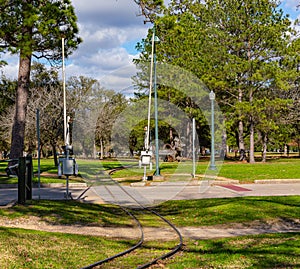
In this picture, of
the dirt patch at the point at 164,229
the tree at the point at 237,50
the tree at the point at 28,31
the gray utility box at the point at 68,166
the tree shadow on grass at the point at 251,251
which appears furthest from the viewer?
the tree at the point at 237,50

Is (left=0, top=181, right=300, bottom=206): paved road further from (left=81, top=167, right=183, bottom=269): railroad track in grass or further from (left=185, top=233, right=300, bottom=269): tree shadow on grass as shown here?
(left=185, top=233, right=300, bottom=269): tree shadow on grass

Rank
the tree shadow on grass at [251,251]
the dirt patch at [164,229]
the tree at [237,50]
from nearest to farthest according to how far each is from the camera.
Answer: the tree shadow on grass at [251,251] → the dirt patch at [164,229] → the tree at [237,50]

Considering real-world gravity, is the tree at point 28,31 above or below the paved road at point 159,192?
above

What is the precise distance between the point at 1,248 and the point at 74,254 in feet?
3.81

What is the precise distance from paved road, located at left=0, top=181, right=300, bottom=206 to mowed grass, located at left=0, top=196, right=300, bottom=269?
2744 millimetres

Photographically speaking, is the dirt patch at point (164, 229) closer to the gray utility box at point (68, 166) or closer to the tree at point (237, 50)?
the gray utility box at point (68, 166)

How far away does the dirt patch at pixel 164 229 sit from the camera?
34.0ft

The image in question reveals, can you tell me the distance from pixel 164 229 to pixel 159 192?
7.60 meters

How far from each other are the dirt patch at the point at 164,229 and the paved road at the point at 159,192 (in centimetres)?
447

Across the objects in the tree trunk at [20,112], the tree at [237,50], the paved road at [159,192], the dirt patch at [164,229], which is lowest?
the dirt patch at [164,229]

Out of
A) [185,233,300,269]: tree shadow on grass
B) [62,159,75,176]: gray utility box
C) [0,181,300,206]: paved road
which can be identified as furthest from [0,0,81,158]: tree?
[185,233,300,269]: tree shadow on grass

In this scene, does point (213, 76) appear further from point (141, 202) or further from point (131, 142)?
point (141, 202)

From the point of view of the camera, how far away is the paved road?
16.7 meters

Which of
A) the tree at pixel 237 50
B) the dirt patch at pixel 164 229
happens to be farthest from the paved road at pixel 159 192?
the tree at pixel 237 50
